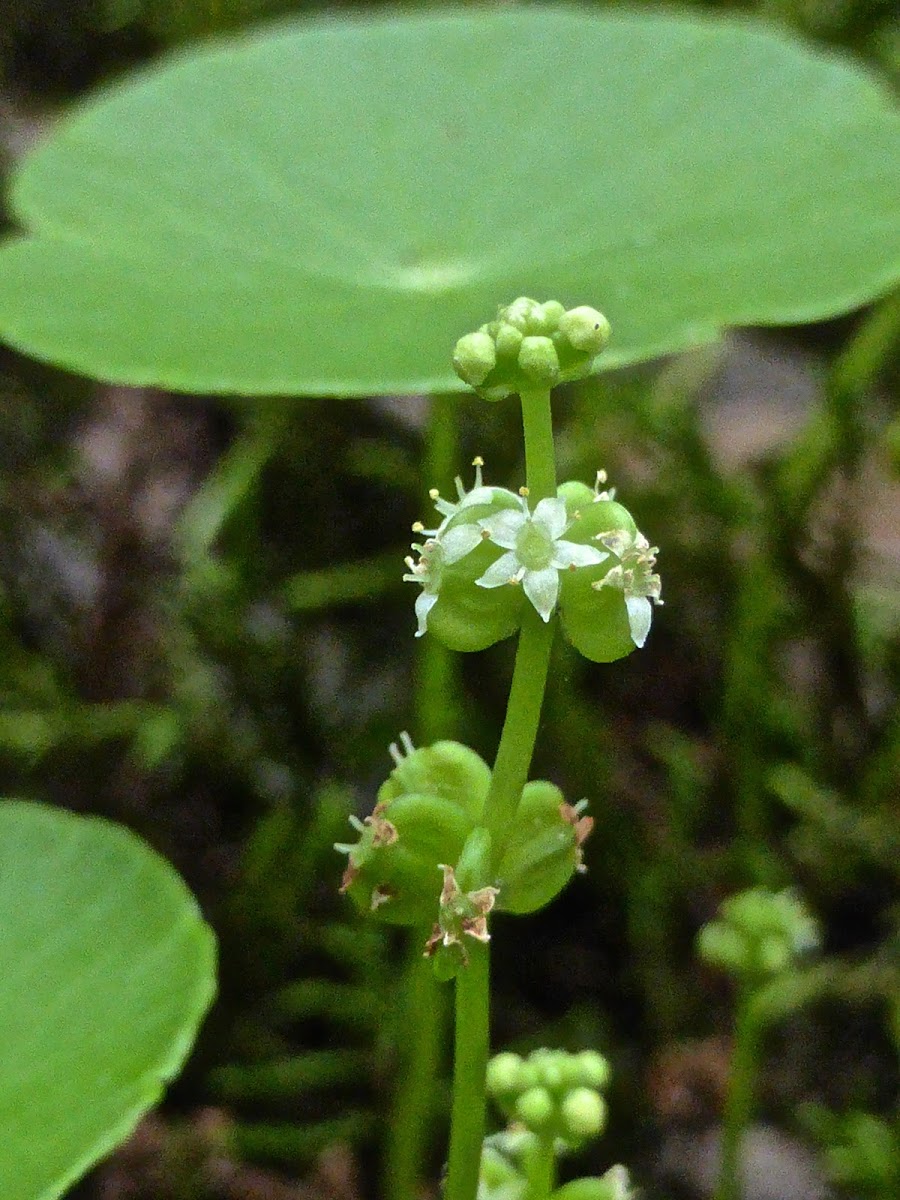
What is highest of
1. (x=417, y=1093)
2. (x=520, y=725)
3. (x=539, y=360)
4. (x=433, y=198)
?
(x=433, y=198)

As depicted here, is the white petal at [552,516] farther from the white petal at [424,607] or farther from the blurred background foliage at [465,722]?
the blurred background foliage at [465,722]

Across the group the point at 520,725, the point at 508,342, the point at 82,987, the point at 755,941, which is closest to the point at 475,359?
the point at 508,342

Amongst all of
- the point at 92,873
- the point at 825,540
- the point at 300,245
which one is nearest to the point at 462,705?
the point at 825,540

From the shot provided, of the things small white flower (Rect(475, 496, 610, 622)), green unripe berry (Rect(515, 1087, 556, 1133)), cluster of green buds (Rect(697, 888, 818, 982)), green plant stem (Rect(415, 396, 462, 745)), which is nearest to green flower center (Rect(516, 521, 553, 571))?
small white flower (Rect(475, 496, 610, 622))

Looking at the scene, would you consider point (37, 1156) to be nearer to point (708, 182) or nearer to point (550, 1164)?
point (550, 1164)

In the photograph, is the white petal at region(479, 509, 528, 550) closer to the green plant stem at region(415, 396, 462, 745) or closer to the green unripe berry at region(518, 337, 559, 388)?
the green unripe berry at region(518, 337, 559, 388)

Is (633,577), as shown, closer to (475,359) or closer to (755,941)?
(475,359)

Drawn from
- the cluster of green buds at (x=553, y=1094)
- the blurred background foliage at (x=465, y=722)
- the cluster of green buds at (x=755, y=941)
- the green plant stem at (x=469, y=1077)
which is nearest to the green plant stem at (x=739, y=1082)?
the cluster of green buds at (x=755, y=941)
